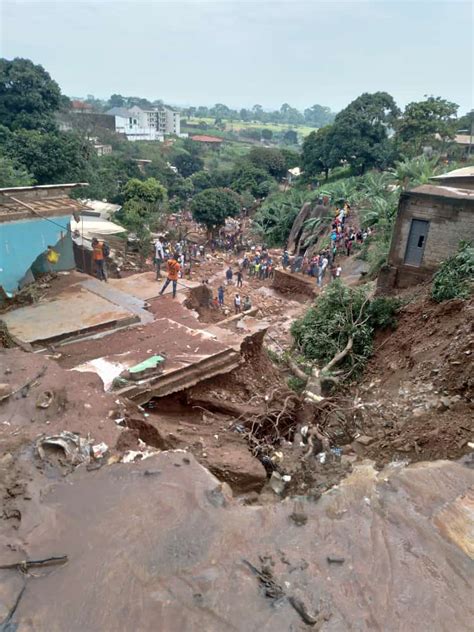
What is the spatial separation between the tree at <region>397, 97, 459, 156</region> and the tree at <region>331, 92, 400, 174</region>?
1693mm

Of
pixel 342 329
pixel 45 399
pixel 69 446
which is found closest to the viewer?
pixel 69 446

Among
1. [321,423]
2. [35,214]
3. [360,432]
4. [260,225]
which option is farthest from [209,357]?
[260,225]

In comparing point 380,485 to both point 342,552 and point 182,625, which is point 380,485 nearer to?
point 342,552

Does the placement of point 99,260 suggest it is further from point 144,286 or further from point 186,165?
point 186,165

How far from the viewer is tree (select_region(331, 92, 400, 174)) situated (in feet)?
109

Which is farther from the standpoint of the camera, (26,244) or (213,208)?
(213,208)

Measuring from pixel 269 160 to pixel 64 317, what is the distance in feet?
129

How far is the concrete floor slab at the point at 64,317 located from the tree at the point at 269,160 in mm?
37435

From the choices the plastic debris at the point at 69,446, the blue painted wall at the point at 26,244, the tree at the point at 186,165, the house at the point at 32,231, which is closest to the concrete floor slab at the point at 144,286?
Answer: the house at the point at 32,231

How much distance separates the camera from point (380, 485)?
4.77 m

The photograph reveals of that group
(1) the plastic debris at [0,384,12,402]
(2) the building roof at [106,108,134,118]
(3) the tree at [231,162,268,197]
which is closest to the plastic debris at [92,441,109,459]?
(1) the plastic debris at [0,384,12,402]

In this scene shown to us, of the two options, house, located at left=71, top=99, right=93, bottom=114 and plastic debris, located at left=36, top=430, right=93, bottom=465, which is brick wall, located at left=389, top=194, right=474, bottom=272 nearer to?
plastic debris, located at left=36, top=430, right=93, bottom=465

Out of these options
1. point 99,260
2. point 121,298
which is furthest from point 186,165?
point 121,298

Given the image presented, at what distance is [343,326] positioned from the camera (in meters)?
10.8
